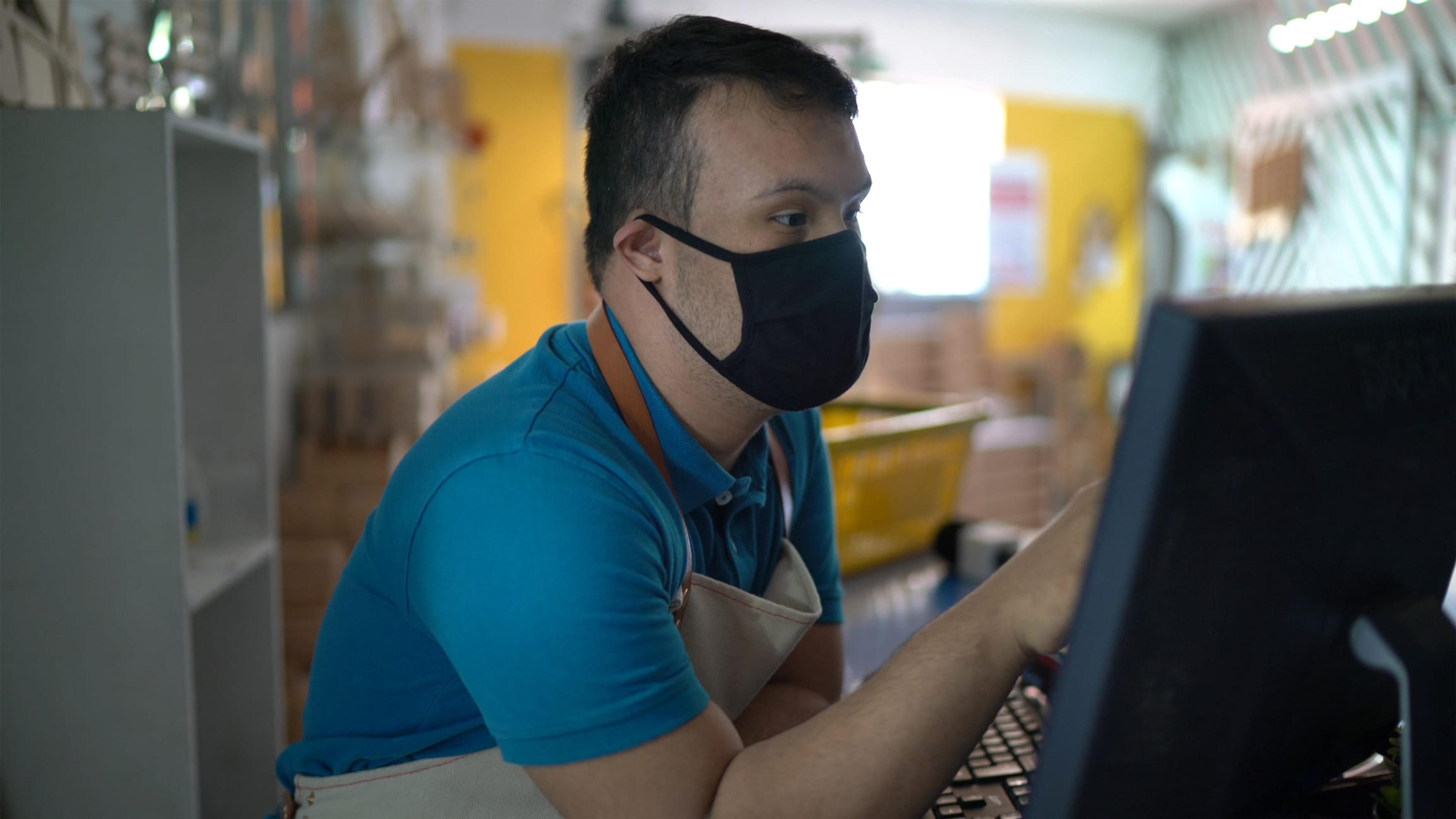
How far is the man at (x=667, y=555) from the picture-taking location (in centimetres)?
78

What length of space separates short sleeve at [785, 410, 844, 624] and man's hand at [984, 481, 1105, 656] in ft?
1.69

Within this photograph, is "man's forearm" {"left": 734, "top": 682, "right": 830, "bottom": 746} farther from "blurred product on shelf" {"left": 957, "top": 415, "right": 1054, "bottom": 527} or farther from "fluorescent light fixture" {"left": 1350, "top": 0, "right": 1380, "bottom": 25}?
"fluorescent light fixture" {"left": 1350, "top": 0, "right": 1380, "bottom": 25}

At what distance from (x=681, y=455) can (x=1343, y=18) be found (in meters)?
5.90

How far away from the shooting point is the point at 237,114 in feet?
8.13

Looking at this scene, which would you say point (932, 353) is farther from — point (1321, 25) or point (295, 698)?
point (295, 698)

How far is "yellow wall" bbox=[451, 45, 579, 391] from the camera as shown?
4914 millimetres

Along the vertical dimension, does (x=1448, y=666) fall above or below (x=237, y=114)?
below

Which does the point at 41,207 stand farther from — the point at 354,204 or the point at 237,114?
the point at 354,204

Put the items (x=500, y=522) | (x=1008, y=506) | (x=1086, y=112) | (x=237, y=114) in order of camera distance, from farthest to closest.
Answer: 1. (x=1086, y=112)
2. (x=1008, y=506)
3. (x=237, y=114)
4. (x=500, y=522)

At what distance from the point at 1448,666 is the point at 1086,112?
7021 millimetres

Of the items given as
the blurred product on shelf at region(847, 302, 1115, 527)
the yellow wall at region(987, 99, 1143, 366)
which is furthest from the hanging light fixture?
the blurred product on shelf at region(847, 302, 1115, 527)

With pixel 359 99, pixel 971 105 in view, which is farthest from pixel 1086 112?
pixel 359 99

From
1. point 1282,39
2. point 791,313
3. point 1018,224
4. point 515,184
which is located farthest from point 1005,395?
point 791,313

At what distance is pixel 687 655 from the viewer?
2.77 feet
